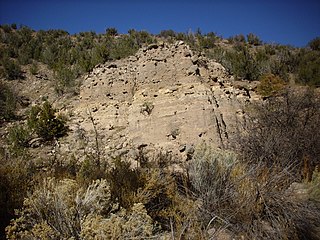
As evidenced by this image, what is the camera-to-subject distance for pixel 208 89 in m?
8.38

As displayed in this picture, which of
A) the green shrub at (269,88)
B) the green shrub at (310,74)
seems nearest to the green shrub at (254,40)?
the green shrub at (310,74)

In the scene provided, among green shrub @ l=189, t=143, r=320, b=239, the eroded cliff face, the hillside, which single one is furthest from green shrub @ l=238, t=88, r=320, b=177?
green shrub @ l=189, t=143, r=320, b=239

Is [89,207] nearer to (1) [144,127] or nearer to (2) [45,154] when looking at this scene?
(1) [144,127]

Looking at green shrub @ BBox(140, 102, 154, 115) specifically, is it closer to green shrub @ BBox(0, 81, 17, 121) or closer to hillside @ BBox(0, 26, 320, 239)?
hillside @ BBox(0, 26, 320, 239)

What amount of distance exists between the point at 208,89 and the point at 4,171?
19.2ft

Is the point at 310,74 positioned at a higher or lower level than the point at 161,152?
higher

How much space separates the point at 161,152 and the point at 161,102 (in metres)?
1.88

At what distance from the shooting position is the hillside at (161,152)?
3672 mm

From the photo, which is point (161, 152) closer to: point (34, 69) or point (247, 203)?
point (247, 203)

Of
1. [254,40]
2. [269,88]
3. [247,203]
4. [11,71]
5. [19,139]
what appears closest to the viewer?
[247,203]

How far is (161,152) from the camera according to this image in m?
7.08

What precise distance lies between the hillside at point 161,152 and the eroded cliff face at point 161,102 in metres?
0.04

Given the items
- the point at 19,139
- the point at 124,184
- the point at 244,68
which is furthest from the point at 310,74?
the point at 19,139

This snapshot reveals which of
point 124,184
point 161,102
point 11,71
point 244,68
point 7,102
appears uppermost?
point 11,71
